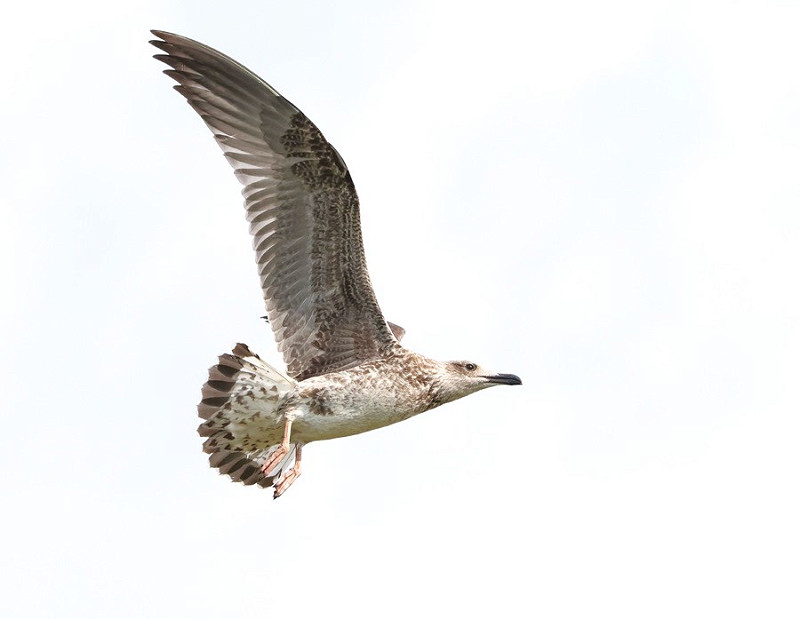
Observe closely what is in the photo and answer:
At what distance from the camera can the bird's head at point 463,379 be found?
1728cm

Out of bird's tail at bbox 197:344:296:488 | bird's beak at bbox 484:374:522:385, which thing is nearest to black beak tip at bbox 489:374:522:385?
bird's beak at bbox 484:374:522:385

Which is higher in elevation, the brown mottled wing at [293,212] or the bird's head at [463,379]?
the brown mottled wing at [293,212]

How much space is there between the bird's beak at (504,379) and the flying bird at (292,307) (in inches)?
33.1

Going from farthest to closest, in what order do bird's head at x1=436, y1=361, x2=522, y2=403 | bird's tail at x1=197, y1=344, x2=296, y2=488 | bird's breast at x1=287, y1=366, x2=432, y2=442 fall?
bird's head at x1=436, y1=361, x2=522, y2=403 < bird's breast at x1=287, y1=366, x2=432, y2=442 < bird's tail at x1=197, y1=344, x2=296, y2=488

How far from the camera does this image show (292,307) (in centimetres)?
1692

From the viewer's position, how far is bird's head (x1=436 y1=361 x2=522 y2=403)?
17.3 metres

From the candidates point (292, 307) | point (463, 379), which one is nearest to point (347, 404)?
→ point (292, 307)

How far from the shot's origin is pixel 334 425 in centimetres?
1659

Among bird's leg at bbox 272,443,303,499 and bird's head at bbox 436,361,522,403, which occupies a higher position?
bird's head at bbox 436,361,522,403

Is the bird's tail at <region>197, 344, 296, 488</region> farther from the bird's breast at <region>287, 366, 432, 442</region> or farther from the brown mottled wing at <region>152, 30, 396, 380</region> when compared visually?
the brown mottled wing at <region>152, 30, 396, 380</region>

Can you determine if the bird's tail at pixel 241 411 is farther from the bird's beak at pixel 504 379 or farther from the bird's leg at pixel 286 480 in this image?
the bird's beak at pixel 504 379

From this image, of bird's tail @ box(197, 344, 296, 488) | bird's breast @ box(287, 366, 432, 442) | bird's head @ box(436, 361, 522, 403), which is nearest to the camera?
bird's tail @ box(197, 344, 296, 488)

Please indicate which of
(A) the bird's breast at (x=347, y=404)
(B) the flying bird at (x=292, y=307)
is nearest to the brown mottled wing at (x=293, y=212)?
(B) the flying bird at (x=292, y=307)

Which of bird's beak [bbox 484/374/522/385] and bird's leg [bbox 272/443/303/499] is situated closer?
bird's leg [bbox 272/443/303/499]
